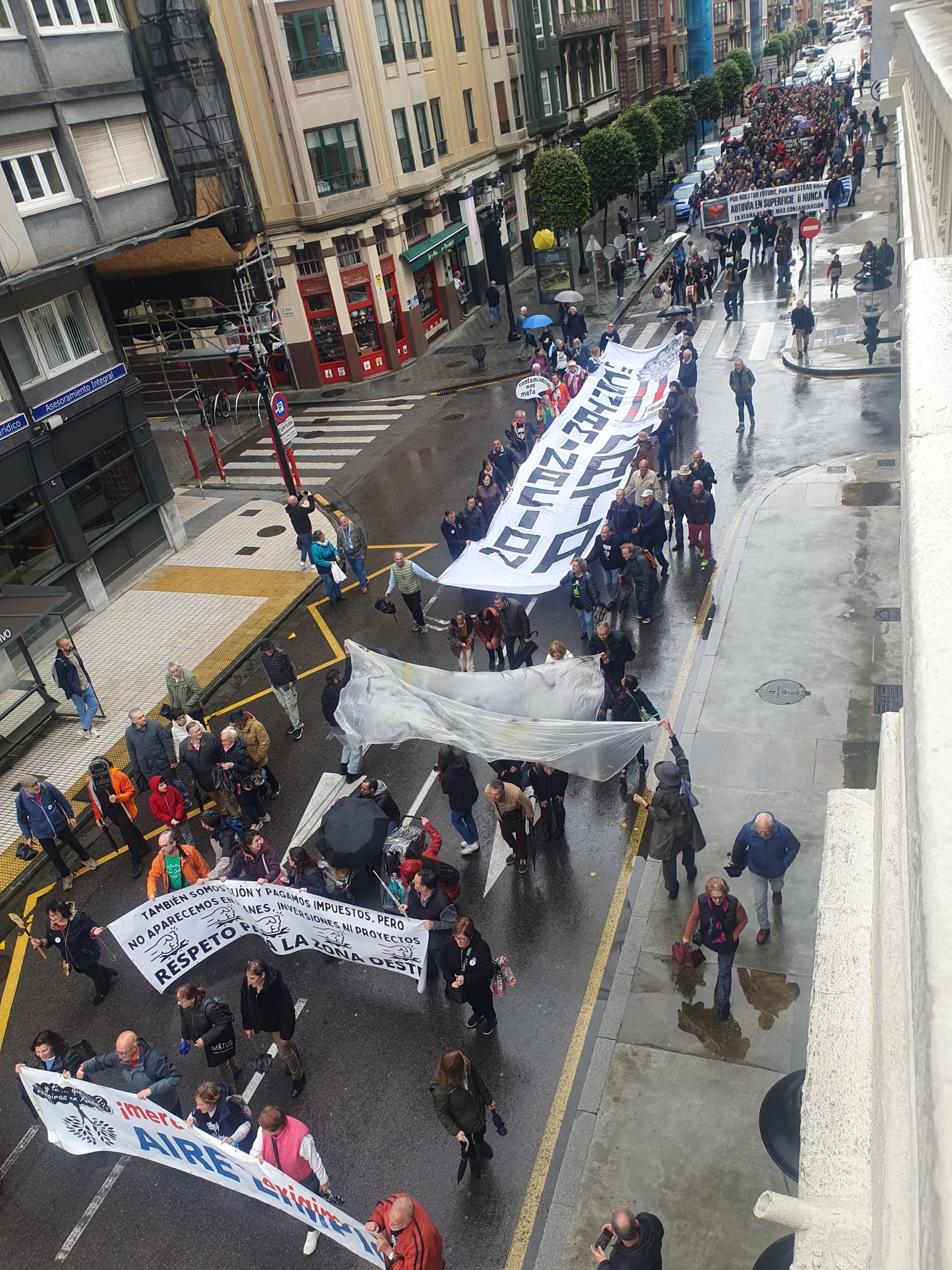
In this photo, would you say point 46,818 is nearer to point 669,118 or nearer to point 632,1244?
point 632,1244

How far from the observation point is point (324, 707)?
1361cm

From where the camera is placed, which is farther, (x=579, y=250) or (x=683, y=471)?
(x=579, y=250)

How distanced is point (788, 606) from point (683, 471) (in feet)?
11.0

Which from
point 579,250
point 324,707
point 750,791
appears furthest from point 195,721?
point 579,250

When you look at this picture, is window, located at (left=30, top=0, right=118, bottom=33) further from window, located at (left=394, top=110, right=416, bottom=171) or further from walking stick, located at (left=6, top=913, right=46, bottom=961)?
walking stick, located at (left=6, top=913, right=46, bottom=961)

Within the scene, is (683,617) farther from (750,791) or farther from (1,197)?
(1,197)

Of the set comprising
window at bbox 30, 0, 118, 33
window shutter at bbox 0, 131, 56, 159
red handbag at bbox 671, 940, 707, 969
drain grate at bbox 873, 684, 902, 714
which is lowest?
drain grate at bbox 873, 684, 902, 714

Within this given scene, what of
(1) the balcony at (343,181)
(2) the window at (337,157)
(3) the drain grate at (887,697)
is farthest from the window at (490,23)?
(3) the drain grate at (887,697)

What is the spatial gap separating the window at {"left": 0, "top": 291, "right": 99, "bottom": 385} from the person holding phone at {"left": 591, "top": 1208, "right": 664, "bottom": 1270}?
18.3 metres

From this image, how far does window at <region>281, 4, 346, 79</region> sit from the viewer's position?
2969cm

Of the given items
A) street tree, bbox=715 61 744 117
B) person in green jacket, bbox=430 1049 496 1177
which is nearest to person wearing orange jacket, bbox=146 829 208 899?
person in green jacket, bbox=430 1049 496 1177

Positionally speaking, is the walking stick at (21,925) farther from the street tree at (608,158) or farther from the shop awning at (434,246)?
the street tree at (608,158)

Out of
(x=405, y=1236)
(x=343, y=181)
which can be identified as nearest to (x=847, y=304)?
(x=343, y=181)

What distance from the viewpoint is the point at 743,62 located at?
276 feet
